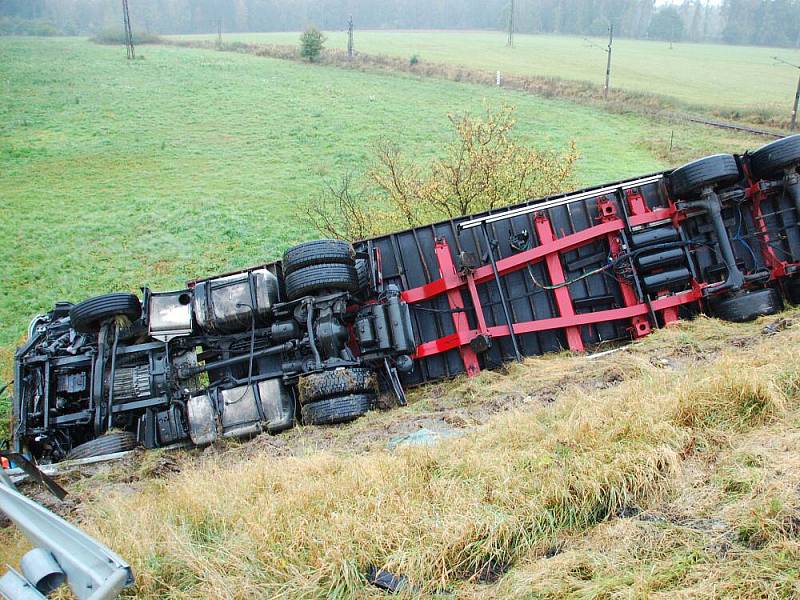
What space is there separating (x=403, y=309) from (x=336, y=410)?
56.2 inches

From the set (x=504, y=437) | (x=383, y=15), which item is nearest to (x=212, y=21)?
(x=383, y=15)

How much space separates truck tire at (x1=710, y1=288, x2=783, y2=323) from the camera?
23.1 feet

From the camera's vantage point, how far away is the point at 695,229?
7.71 metres

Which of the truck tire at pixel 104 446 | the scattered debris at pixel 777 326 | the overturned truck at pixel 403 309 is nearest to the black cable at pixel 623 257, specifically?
the overturned truck at pixel 403 309

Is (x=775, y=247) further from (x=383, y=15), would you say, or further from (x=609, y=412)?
(x=383, y=15)

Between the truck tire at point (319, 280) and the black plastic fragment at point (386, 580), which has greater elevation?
the truck tire at point (319, 280)

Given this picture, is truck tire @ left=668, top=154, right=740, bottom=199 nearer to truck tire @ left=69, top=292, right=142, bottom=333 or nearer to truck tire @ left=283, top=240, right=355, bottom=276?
truck tire @ left=283, top=240, right=355, bottom=276

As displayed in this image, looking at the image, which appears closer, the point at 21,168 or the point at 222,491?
the point at 222,491

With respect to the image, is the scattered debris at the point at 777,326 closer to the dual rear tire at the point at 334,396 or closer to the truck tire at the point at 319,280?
the dual rear tire at the point at 334,396

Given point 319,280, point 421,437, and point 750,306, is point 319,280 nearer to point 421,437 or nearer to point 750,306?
point 421,437

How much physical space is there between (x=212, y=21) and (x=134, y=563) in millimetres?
68401

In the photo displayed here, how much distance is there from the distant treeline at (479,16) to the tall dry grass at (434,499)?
58923mm

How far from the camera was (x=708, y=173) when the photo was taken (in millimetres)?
7234

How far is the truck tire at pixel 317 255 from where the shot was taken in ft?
23.1
